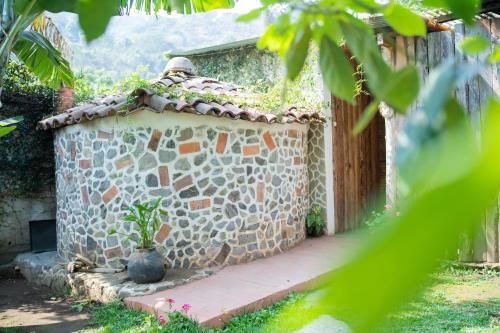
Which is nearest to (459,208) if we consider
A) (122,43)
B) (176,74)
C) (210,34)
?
(176,74)

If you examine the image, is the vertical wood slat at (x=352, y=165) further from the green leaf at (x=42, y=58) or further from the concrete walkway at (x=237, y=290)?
the green leaf at (x=42, y=58)

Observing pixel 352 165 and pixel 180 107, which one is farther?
pixel 352 165

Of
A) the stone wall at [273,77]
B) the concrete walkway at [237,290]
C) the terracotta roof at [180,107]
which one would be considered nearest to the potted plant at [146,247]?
the concrete walkway at [237,290]

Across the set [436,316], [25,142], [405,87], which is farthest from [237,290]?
[405,87]

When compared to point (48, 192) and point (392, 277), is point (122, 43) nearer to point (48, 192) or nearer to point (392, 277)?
point (48, 192)

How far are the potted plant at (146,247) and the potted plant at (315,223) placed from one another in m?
2.99

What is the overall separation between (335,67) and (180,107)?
5.37 meters

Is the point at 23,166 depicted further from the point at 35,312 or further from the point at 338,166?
the point at 338,166

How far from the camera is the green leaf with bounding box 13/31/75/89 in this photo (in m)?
5.83

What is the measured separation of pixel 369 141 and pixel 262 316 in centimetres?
516

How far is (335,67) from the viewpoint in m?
0.49

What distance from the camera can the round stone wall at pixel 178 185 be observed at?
243 inches

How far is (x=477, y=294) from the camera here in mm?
5086

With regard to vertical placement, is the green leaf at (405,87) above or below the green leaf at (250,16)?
below
